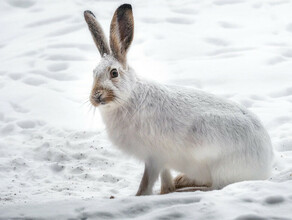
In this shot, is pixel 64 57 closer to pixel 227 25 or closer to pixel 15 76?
pixel 15 76

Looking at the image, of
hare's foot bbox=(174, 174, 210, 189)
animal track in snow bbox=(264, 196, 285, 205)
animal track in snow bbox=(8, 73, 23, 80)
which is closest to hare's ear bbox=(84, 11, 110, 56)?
hare's foot bbox=(174, 174, 210, 189)

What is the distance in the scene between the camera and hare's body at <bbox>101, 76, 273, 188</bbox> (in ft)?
12.0

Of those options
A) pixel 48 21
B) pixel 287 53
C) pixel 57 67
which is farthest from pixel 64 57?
pixel 287 53

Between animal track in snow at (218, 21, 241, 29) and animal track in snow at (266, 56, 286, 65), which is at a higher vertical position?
animal track in snow at (218, 21, 241, 29)

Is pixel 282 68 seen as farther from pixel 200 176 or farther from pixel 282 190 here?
pixel 282 190

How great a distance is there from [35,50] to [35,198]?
4.04 m

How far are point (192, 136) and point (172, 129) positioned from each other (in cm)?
14

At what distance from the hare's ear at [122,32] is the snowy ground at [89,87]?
866mm

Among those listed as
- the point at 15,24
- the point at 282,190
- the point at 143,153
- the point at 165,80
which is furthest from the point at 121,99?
the point at 15,24

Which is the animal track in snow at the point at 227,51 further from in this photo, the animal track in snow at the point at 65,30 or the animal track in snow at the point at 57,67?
the animal track in snow at the point at 65,30

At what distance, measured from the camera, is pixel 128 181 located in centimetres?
420

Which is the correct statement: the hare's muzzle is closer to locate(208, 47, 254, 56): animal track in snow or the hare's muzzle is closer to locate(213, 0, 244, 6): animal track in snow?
locate(208, 47, 254, 56): animal track in snow

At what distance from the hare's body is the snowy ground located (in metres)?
0.28

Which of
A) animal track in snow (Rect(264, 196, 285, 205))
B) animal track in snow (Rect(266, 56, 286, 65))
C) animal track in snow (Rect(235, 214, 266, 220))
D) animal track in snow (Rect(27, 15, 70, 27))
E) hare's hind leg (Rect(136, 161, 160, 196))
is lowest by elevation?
hare's hind leg (Rect(136, 161, 160, 196))
